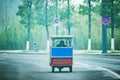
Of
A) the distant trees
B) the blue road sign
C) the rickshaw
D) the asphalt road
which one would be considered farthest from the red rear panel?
the distant trees

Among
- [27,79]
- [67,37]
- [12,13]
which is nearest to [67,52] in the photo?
[67,37]

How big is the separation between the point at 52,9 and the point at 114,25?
14487 millimetres

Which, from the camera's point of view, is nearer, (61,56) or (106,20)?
(61,56)

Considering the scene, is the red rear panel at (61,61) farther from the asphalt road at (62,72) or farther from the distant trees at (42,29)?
the distant trees at (42,29)

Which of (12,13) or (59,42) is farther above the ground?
(12,13)

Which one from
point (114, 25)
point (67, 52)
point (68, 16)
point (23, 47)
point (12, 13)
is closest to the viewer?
point (67, 52)

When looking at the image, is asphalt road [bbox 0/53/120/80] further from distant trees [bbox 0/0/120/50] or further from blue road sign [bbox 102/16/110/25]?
distant trees [bbox 0/0/120/50]

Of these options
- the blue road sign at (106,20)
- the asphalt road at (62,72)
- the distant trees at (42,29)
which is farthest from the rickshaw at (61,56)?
the distant trees at (42,29)

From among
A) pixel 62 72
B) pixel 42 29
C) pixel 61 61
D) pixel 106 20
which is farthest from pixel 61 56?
pixel 42 29

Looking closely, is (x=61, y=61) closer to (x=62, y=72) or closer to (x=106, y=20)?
(x=62, y=72)

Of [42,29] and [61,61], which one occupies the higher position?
[42,29]

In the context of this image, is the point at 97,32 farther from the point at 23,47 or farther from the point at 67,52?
the point at 67,52

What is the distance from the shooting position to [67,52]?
2508 cm

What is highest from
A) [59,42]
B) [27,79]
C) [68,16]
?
[68,16]
